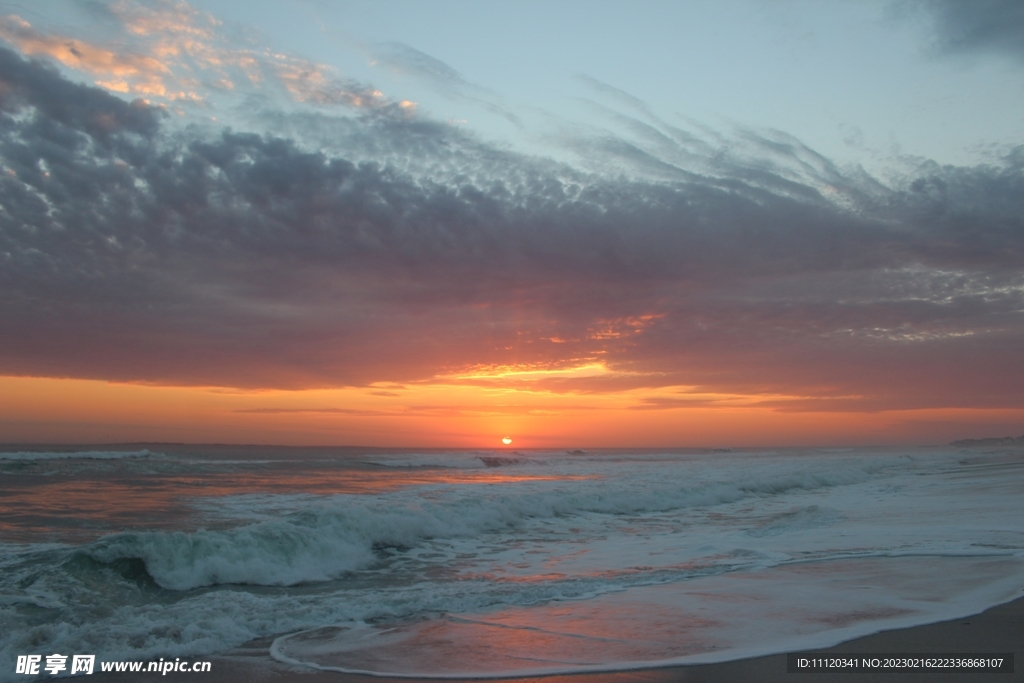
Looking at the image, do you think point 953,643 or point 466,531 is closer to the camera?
point 953,643

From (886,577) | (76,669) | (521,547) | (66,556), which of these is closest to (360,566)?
(521,547)

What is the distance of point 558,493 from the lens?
20.7 metres

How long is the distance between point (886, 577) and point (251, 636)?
8698 millimetres

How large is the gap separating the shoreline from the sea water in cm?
20

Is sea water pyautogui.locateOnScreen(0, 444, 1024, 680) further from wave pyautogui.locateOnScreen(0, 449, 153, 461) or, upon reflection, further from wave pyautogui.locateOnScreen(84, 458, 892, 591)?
wave pyautogui.locateOnScreen(0, 449, 153, 461)

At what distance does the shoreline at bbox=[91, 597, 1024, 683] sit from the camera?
5359 millimetres

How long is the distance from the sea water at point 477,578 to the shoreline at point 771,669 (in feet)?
0.67

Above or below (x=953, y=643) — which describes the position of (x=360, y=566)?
below

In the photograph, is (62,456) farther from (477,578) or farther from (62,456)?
(477,578)

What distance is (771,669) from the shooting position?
5.56 metres

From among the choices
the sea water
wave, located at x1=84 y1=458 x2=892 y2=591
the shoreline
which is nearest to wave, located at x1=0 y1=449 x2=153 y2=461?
the sea water

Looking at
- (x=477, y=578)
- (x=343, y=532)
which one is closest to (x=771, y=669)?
(x=477, y=578)

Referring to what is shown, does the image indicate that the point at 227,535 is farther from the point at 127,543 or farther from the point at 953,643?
the point at 953,643

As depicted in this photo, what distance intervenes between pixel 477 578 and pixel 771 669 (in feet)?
18.8
